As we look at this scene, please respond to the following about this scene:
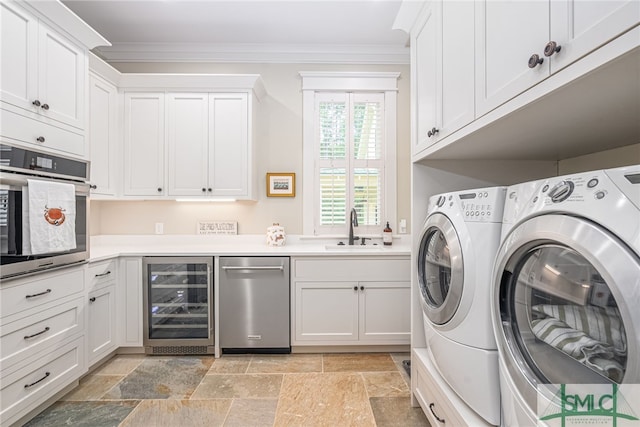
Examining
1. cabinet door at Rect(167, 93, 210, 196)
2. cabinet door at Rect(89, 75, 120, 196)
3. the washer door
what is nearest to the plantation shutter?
cabinet door at Rect(167, 93, 210, 196)

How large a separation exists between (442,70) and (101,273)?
263 cm

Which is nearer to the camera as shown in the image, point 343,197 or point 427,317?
point 427,317

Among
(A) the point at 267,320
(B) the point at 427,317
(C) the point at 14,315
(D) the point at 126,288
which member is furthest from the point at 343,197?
(C) the point at 14,315

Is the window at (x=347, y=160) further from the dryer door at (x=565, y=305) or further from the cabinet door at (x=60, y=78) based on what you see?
the dryer door at (x=565, y=305)

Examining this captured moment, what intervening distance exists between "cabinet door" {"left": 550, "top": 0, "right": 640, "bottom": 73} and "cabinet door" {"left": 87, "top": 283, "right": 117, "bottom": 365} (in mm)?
2812

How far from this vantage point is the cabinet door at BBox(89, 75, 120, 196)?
256cm

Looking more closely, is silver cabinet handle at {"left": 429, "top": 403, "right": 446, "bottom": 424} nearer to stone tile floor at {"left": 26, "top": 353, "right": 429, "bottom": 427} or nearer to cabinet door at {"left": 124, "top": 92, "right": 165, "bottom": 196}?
stone tile floor at {"left": 26, "top": 353, "right": 429, "bottom": 427}

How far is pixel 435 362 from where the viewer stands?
59.5 inches

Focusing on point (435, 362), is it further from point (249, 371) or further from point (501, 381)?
point (249, 371)

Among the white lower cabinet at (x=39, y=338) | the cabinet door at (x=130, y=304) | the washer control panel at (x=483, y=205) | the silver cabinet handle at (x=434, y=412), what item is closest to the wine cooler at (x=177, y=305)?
the cabinet door at (x=130, y=304)

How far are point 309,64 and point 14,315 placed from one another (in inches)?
118

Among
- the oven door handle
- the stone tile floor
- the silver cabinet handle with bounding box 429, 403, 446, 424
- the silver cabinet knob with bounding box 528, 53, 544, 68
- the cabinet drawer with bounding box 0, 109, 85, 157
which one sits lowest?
the stone tile floor

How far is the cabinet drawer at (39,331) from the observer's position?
1562 millimetres

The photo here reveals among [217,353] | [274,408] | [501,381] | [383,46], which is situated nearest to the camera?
[501,381]
